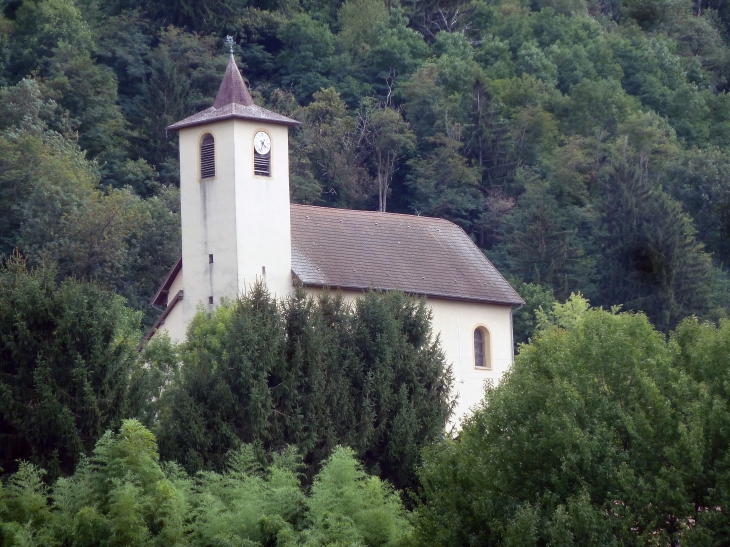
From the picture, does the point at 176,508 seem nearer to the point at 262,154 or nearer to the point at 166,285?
the point at 262,154

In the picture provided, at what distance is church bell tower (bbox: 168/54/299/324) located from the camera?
160ft

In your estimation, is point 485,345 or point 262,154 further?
point 485,345

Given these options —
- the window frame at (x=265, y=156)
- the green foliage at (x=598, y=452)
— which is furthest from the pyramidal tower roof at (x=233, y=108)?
the green foliage at (x=598, y=452)

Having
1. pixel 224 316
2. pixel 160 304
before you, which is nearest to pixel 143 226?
pixel 160 304

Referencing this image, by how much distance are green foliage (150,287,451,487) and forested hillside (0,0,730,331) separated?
22.2m

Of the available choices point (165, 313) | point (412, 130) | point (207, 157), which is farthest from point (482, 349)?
point (412, 130)

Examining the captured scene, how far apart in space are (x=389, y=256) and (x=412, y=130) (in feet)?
106

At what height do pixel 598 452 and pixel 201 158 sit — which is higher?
pixel 201 158

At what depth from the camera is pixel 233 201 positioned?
4884cm

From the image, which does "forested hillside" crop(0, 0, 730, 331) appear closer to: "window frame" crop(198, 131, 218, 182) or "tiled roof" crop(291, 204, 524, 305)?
"tiled roof" crop(291, 204, 524, 305)

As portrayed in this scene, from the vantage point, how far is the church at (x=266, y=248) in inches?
1925

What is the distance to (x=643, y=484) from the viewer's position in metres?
28.5

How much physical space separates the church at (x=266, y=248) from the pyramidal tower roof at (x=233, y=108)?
42mm

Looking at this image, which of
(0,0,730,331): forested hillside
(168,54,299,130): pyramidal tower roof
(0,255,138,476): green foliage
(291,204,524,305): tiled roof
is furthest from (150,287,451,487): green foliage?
(0,0,730,331): forested hillside
